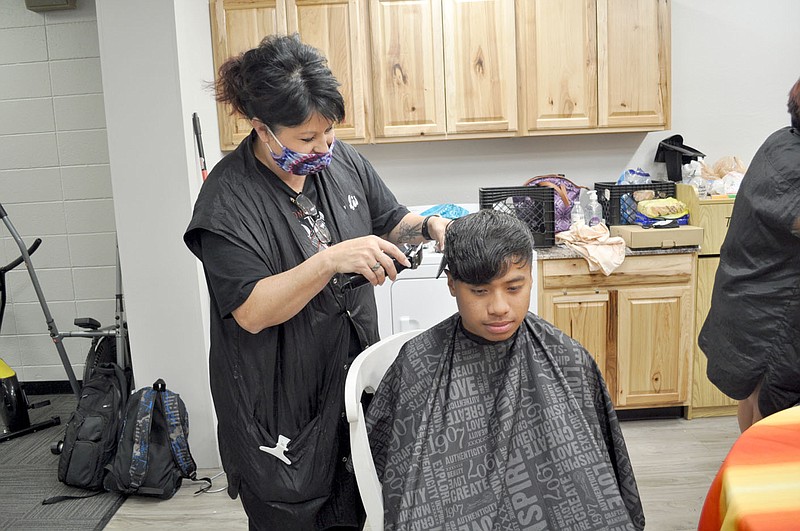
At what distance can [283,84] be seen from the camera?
139 cm

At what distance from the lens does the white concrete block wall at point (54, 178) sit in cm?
388

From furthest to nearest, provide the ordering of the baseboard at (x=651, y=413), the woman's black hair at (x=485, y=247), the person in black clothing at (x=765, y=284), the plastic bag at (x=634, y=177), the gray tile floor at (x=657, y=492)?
the plastic bag at (x=634, y=177) → the baseboard at (x=651, y=413) → the gray tile floor at (x=657, y=492) → the person in black clothing at (x=765, y=284) → the woman's black hair at (x=485, y=247)

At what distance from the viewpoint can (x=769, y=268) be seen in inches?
74.1

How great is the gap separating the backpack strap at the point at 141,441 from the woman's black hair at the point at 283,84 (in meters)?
1.83

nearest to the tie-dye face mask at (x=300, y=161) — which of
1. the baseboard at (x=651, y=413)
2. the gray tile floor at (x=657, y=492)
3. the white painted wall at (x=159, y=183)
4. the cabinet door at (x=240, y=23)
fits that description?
the white painted wall at (x=159, y=183)

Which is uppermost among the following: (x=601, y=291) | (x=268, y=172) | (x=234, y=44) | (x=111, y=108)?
(x=234, y=44)

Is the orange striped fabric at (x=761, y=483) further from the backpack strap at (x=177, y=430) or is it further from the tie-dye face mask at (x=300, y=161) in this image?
the backpack strap at (x=177, y=430)

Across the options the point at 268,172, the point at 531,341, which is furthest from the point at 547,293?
the point at 268,172

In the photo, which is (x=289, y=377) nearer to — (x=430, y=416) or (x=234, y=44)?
(x=430, y=416)

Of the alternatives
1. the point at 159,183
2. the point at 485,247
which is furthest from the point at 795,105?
the point at 159,183

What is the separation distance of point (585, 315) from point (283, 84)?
88.6 inches

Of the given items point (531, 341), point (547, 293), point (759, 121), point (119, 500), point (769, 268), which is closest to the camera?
point (531, 341)

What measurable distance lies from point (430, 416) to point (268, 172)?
0.62m

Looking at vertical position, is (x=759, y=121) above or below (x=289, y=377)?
above
